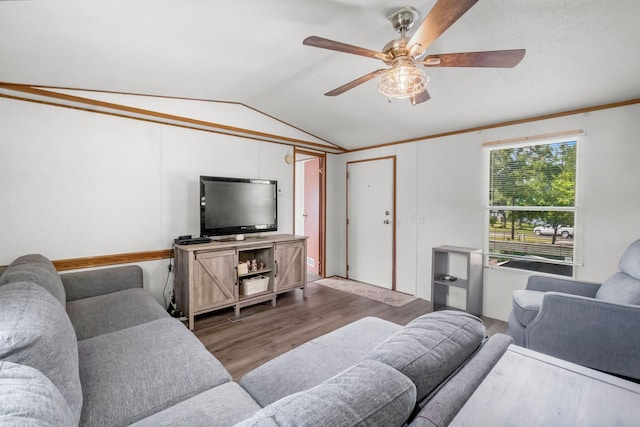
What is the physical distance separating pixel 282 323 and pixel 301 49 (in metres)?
2.65

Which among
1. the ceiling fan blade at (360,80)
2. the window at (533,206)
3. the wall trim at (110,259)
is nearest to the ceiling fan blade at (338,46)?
the ceiling fan blade at (360,80)

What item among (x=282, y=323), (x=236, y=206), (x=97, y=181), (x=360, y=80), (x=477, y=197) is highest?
(x=360, y=80)

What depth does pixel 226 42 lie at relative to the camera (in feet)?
Answer: 6.88

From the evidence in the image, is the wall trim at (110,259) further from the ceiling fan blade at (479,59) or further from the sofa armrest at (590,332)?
the sofa armrest at (590,332)

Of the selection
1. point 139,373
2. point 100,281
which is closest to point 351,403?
point 139,373

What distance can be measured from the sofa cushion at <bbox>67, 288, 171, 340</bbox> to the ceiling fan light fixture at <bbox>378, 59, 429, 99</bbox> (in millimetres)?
2261

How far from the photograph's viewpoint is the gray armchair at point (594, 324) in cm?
175

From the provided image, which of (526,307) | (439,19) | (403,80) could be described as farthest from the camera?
(526,307)

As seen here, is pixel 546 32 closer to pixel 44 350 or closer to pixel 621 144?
pixel 621 144

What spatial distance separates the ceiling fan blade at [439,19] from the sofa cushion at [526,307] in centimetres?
203

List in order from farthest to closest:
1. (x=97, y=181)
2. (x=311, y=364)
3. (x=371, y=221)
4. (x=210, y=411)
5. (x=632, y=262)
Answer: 1. (x=371, y=221)
2. (x=97, y=181)
3. (x=632, y=262)
4. (x=311, y=364)
5. (x=210, y=411)

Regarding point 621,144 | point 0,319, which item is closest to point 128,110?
point 0,319

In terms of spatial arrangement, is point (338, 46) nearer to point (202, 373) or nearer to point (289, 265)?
point (202, 373)

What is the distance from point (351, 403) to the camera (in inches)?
25.3
